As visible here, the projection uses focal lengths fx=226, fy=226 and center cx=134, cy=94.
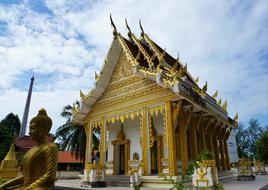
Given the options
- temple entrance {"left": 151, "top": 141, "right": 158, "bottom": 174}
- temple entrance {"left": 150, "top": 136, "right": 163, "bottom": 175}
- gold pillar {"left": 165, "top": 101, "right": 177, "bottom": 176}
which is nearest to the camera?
gold pillar {"left": 165, "top": 101, "right": 177, "bottom": 176}

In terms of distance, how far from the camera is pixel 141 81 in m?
8.69

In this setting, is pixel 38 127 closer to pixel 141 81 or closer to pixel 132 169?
pixel 132 169

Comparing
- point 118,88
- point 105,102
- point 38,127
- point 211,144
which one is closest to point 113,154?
point 105,102

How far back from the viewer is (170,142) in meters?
6.98

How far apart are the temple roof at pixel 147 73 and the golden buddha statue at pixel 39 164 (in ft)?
16.1

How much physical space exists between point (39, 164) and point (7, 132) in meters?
17.5

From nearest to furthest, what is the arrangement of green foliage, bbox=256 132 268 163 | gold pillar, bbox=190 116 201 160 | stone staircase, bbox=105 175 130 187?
stone staircase, bbox=105 175 130 187 → gold pillar, bbox=190 116 201 160 → green foliage, bbox=256 132 268 163

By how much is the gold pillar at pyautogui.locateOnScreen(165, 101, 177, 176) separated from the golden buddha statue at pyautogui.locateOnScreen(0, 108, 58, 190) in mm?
4996

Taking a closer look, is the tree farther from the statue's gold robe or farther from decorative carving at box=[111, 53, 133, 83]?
the statue's gold robe

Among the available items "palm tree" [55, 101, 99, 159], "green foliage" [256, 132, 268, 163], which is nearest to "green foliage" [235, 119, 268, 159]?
"green foliage" [256, 132, 268, 163]

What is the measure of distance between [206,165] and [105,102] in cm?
534

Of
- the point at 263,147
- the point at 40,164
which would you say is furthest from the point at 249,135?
the point at 40,164

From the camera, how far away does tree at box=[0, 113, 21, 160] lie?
52.2 ft

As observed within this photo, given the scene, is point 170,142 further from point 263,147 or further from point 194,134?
point 263,147
